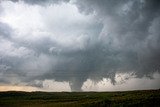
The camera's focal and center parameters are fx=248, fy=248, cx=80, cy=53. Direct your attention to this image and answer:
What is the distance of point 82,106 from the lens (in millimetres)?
156500

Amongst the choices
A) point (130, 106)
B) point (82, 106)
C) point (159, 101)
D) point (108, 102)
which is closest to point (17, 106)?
point (82, 106)

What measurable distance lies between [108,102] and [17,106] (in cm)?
7997

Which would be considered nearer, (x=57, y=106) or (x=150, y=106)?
(x=150, y=106)

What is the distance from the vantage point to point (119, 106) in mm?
147375

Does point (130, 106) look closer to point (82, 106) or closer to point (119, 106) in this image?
point (119, 106)

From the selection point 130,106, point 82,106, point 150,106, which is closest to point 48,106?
point 82,106

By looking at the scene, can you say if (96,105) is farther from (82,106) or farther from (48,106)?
(48,106)

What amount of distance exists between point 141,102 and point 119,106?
15.0 meters

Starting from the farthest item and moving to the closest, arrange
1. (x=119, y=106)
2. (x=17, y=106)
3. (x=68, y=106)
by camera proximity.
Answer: (x=17, y=106) < (x=68, y=106) < (x=119, y=106)

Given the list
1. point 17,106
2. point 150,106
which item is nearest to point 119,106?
point 150,106

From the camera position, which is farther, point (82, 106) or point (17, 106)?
point (17, 106)

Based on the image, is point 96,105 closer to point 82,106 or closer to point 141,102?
point 82,106

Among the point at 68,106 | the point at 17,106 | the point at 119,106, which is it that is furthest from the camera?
the point at 17,106

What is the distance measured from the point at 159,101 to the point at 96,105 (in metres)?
38.6
